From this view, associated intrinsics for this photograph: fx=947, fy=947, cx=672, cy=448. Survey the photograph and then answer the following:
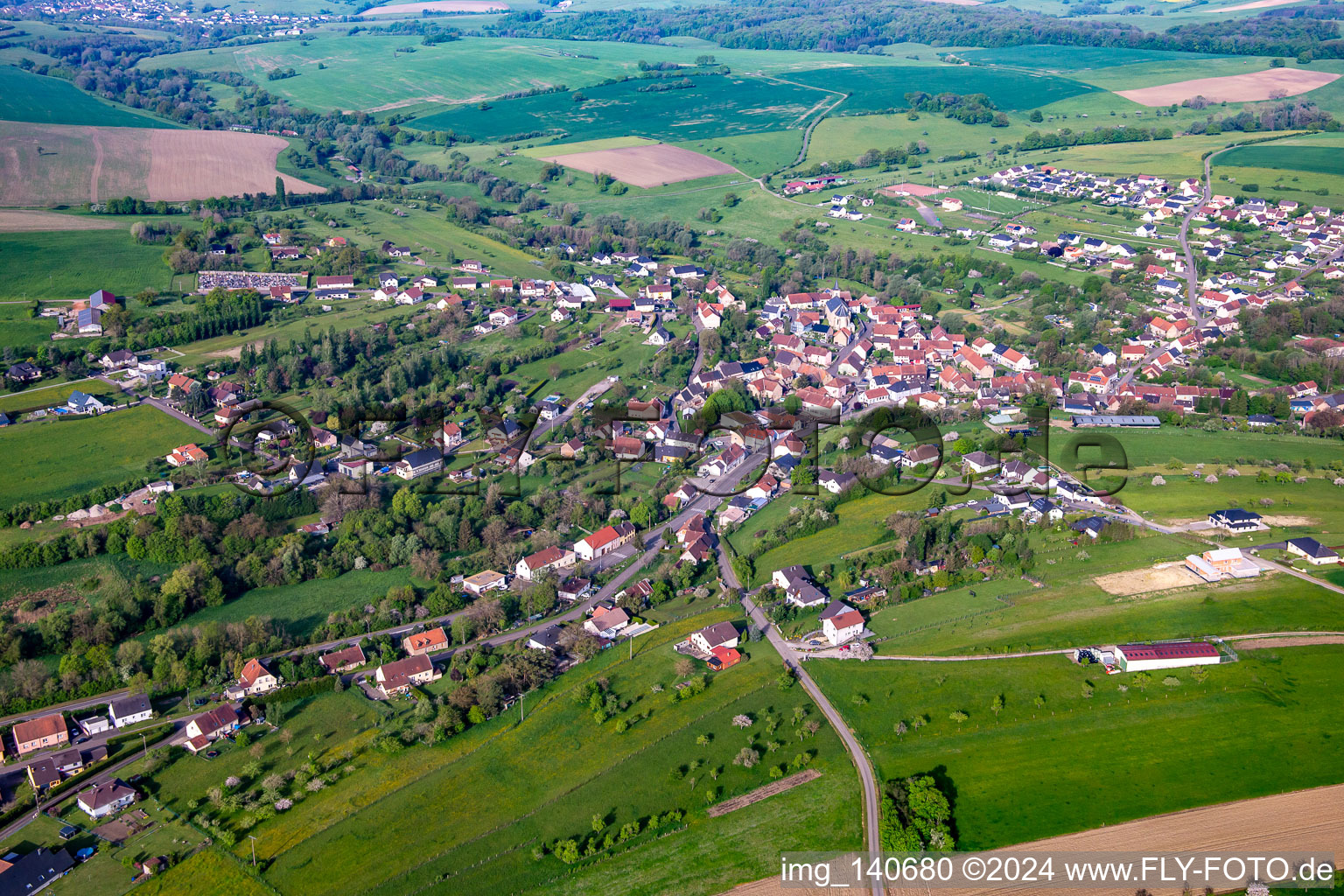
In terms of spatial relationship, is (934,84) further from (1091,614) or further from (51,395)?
(51,395)

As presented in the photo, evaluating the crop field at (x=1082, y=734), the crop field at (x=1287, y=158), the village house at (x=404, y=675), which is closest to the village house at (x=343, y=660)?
the village house at (x=404, y=675)

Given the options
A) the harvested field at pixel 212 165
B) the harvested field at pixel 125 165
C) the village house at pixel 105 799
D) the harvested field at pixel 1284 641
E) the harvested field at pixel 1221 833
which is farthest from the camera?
the harvested field at pixel 212 165

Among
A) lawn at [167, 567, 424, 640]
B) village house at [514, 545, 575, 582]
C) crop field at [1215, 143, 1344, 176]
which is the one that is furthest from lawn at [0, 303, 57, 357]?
crop field at [1215, 143, 1344, 176]

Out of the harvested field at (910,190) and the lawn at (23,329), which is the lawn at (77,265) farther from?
the harvested field at (910,190)

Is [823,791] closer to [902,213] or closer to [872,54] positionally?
[902,213]

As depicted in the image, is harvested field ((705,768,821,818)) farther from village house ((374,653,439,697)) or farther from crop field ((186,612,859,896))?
village house ((374,653,439,697))

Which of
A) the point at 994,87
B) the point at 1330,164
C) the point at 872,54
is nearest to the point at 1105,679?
the point at 1330,164
